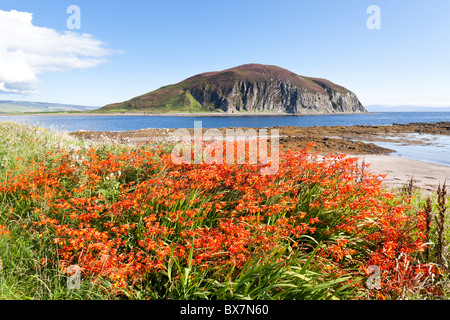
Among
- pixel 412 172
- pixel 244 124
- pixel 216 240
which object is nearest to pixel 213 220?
pixel 216 240

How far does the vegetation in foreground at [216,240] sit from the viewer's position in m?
3.39

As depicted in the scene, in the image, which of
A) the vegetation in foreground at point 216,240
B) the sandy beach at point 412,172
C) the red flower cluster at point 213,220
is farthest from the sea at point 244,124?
the vegetation in foreground at point 216,240

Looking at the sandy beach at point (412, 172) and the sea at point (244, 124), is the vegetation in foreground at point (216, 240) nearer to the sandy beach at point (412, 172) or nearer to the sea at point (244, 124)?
the sandy beach at point (412, 172)

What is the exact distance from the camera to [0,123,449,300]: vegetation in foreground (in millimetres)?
3395

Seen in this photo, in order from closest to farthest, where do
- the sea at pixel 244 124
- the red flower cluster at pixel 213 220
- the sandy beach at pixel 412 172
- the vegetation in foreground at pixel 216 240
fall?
the vegetation in foreground at pixel 216 240, the red flower cluster at pixel 213 220, the sandy beach at pixel 412 172, the sea at pixel 244 124

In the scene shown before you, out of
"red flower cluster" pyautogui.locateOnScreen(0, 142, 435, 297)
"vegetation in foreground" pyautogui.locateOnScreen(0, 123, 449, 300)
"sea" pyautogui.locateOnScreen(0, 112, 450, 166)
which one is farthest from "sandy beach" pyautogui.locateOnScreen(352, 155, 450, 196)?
"red flower cluster" pyautogui.locateOnScreen(0, 142, 435, 297)

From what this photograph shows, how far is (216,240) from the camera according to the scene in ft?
12.1

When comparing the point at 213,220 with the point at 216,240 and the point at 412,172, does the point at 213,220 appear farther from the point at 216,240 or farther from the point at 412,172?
the point at 412,172

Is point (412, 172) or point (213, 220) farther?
point (412, 172)

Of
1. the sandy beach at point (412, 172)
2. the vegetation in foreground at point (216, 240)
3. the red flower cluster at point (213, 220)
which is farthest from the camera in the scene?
the sandy beach at point (412, 172)
